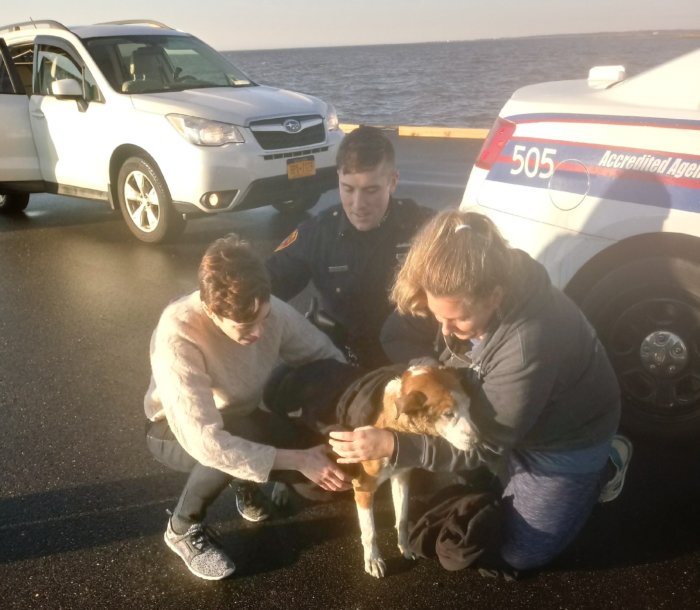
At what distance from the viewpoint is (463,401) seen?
223 cm

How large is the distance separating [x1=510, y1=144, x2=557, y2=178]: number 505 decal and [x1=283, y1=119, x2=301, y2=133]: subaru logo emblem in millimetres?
3674

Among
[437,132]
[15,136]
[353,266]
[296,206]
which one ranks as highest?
[353,266]

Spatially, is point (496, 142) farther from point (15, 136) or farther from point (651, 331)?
point (15, 136)

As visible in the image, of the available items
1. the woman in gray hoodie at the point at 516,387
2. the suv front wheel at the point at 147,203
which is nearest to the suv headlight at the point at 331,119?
the suv front wheel at the point at 147,203

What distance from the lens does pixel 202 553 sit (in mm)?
2604

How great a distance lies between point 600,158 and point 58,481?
9.48ft

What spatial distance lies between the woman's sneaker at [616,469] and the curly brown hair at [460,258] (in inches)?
43.9

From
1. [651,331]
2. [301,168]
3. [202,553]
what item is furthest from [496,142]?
[301,168]

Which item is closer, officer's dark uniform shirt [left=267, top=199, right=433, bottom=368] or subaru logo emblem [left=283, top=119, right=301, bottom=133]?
officer's dark uniform shirt [left=267, top=199, right=433, bottom=368]

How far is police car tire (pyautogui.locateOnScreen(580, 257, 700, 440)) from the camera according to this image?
9.97ft

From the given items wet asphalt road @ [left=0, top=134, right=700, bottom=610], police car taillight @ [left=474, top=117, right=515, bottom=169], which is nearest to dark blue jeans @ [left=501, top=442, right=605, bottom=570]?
wet asphalt road @ [left=0, top=134, right=700, bottom=610]

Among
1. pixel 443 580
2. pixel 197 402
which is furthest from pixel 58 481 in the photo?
pixel 443 580

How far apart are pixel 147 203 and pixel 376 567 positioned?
5106mm

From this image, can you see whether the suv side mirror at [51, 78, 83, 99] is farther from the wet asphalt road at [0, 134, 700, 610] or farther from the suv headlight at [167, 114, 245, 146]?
the wet asphalt road at [0, 134, 700, 610]
